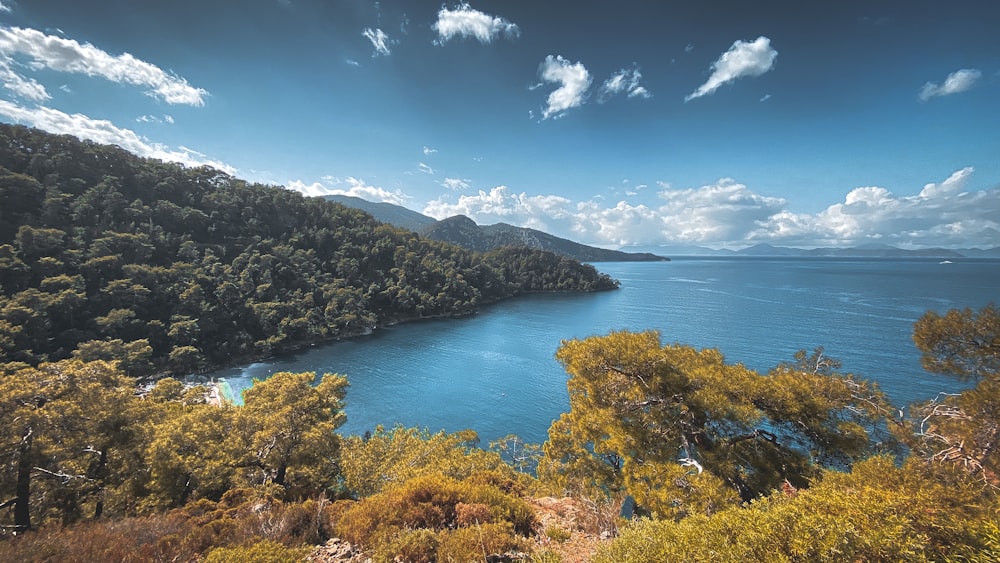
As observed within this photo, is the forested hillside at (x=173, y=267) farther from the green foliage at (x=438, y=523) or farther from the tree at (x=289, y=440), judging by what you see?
the green foliage at (x=438, y=523)

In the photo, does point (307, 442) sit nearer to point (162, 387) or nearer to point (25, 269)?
point (162, 387)

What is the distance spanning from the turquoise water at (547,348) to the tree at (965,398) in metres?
30.1

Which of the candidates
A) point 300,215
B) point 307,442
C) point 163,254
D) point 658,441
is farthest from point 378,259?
point 658,441

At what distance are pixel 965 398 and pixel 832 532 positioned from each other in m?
8.25

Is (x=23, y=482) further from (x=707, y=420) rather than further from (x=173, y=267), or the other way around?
(x=173, y=267)

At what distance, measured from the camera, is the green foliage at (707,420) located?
1104 centimetres

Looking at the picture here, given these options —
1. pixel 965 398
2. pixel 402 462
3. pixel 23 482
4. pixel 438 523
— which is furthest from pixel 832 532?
pixel 23 482

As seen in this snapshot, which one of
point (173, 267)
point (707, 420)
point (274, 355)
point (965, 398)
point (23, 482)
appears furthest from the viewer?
point (173, 267)

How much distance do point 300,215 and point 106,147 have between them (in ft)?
136

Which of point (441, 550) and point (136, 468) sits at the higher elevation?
point (441, 550)

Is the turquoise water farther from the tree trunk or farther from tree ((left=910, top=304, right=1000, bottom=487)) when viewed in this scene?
tree ((left=910, top=304, right=1000, bottom=487))

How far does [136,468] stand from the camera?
43.0 ft

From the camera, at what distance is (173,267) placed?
6744 centimetres

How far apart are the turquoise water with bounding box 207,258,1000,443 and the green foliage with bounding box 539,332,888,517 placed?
2543 centimetres
